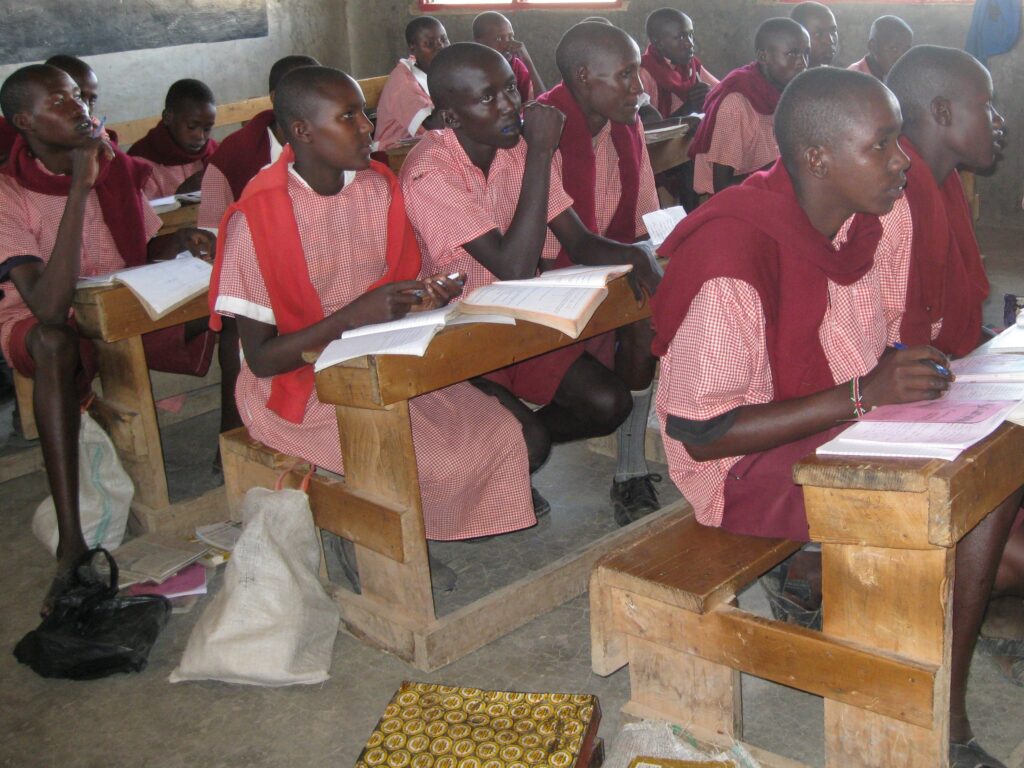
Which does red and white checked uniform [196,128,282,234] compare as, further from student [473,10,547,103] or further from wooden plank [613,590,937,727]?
student [473,10,547,103]

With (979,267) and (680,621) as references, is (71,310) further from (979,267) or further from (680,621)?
(979,267)

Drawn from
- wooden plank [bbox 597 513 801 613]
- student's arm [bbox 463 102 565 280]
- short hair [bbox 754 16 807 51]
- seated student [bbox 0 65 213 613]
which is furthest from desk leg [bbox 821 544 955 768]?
short hair [bbox 754 16 807 51]

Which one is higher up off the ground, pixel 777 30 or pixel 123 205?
pixel 777 30

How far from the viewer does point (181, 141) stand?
4.85 m

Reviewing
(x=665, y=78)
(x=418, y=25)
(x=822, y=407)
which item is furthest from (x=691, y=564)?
(x=418, y=25)

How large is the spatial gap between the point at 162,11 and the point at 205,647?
24.0 feet

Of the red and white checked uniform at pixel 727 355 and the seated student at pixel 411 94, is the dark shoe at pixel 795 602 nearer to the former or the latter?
the red and white checked uniform at pixel 727 355

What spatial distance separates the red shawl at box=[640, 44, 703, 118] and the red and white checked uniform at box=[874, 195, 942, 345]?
4248 millimetres

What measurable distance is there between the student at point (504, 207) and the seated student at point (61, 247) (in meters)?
0.81

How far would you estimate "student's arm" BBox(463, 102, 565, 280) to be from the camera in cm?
273

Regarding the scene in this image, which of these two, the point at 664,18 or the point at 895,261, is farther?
the point at 664,18

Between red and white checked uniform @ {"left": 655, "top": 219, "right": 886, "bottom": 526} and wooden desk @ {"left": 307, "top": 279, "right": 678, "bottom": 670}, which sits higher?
red and white checked uniform @ {"left": 655, "top": 219, "right": 886, "bottom": 526}

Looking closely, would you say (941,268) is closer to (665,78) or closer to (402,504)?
(402,504)

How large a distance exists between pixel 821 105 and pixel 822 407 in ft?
1.67
